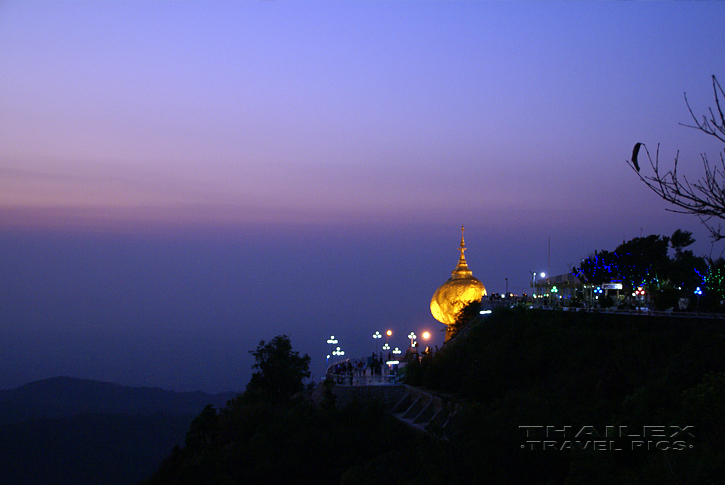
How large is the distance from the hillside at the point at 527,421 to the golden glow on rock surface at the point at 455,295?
6.30 m

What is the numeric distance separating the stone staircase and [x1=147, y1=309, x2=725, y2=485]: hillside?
1.91 feet

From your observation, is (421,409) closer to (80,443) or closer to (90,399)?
(80,443)

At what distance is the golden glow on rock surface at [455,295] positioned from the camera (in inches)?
1331

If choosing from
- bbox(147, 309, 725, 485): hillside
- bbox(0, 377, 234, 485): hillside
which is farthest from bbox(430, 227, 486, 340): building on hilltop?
bbox(0, 377, 234, 485): hillside

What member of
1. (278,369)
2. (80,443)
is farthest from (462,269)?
(80,443)

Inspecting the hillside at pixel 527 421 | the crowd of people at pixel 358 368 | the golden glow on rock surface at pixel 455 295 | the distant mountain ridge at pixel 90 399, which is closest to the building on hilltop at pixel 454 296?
the golden glow on rock surface at pixel 455 295

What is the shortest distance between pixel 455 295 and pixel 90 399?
7481cm

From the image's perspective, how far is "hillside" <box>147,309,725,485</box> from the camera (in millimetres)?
12484

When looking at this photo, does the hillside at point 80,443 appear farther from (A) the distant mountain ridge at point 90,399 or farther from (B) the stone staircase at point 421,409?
(B) the stone staircase at point 421,409

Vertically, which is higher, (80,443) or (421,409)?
(421,409)

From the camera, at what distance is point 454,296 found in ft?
111

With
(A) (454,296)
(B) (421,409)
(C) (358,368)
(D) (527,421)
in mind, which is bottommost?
(B) (421,409)

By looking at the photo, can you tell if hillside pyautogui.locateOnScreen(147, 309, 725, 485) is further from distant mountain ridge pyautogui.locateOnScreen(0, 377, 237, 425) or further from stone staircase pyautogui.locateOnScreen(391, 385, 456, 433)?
distant mountain ridge pyautogui.locateOnScreen(0, 377, 237, 425)

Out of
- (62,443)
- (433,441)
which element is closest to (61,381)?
(62,443)
